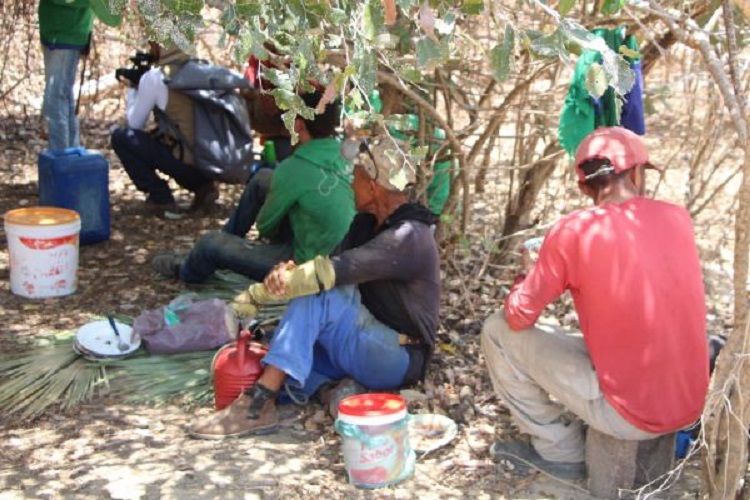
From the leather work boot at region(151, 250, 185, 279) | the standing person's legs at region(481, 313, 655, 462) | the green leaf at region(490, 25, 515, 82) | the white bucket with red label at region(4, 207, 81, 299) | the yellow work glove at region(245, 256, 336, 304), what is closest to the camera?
the green leaf at region(490, 25, 515, 82)

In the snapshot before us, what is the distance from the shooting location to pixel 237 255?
5777 millimetres

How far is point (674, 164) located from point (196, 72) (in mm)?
3500

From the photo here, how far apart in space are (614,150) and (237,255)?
8.17ft

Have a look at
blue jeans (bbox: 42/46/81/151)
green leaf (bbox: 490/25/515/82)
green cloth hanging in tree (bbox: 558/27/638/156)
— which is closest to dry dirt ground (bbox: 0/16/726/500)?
green cloth hanging in tree (bbox: 558/27/638/156)

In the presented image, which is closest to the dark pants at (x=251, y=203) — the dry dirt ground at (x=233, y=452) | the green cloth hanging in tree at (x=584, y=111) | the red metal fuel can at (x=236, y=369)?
the dry dirt ground at (x=233, y=452)

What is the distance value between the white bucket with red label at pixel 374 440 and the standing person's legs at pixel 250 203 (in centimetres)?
240

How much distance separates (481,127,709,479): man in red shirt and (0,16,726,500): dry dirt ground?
15.5 inches

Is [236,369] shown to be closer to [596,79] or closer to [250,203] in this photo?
[250,203]

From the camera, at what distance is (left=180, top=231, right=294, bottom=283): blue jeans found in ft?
18.8

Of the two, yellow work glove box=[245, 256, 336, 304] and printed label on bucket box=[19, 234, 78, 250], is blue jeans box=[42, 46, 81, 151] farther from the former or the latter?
yellow work glove box=[245, 256, 336, 304]

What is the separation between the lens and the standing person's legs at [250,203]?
620cm

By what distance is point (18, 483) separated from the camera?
3.99m

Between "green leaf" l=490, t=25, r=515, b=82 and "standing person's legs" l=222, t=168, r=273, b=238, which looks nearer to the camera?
"green leaf" l=490, t=25, r=515, b=82

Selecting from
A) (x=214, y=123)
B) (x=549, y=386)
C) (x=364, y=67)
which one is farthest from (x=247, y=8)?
(x=214, y=123)
